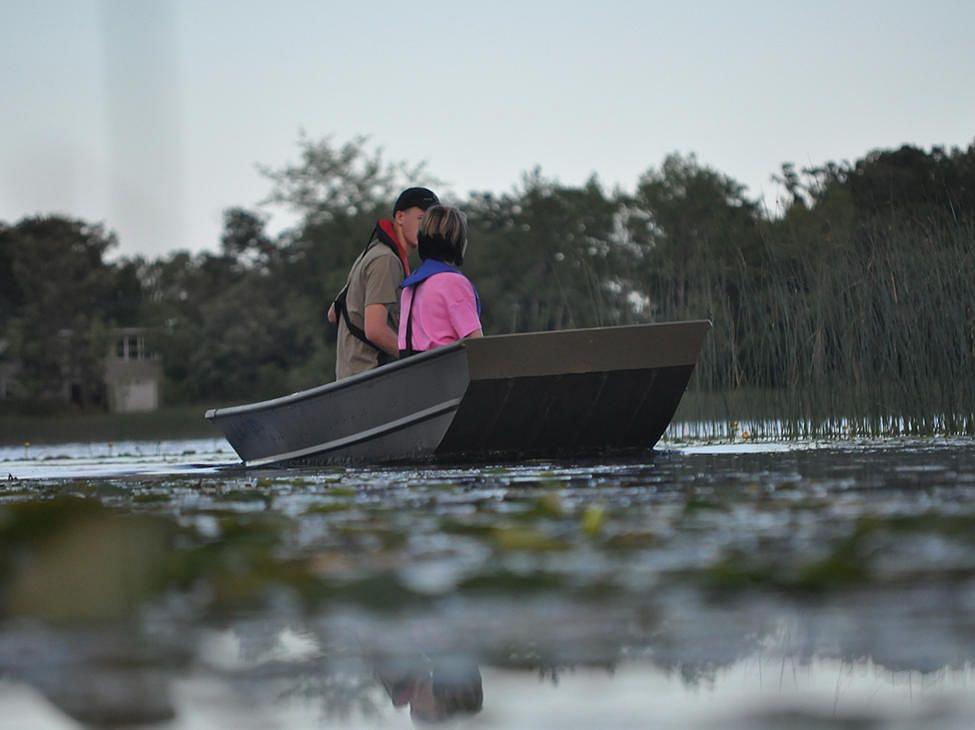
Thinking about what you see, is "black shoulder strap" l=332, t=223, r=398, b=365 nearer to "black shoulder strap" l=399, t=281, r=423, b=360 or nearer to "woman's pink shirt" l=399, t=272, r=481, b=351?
"black shoulder strap" l=399, t=281, r=423, b=360

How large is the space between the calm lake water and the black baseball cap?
3891mm

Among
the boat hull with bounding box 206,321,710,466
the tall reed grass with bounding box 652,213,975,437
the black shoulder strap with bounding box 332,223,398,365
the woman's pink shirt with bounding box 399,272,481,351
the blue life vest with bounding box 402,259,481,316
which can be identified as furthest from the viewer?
the tall reed grass with bounding box 652,213,975,437

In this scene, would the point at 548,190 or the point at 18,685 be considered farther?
the point at 548,190

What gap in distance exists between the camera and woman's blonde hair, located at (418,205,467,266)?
798 cm

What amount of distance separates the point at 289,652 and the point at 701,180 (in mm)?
71867

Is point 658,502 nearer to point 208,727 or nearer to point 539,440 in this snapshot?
point 208,727

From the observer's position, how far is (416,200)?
8359 millimetres

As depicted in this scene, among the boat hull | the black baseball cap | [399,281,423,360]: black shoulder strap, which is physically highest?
the black baseball cap

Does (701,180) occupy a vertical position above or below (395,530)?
above

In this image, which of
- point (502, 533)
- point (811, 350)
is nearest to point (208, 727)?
point (502, 533)

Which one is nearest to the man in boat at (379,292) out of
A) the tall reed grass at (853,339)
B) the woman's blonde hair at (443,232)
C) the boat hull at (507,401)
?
the woman's blonde hair at (443,232)

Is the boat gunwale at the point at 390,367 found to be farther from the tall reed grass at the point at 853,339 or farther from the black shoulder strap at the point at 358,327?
the tall reed grass at the point at 853,339

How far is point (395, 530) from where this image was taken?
3.72 metres

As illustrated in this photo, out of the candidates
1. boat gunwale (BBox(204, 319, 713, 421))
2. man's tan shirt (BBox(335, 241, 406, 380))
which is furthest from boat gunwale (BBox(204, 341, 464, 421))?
man's tan shirt (BBox(335, 241, 406, 380))
